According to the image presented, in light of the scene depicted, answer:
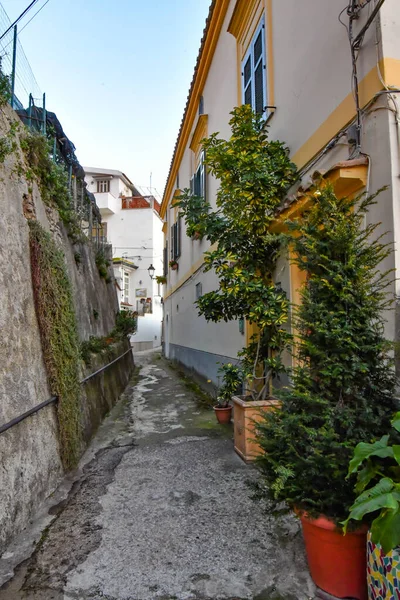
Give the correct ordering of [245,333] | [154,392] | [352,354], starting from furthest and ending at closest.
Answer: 1. [154,392]
2. [245,333]
3. [352,354]

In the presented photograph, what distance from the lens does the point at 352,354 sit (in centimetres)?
221

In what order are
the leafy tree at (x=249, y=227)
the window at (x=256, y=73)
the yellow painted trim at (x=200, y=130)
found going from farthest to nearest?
1. the yellow painted trim at (x=200, y=130)
2. the window at (x=256, y=73)
3. the leafy tree at (x=249, y=227)

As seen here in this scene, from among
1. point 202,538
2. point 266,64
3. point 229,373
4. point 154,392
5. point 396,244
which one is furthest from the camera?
point 154,392

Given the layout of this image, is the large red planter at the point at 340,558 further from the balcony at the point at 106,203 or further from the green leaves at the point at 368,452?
the balcony at the point at 106,203

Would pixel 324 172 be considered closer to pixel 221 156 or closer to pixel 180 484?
pixel 221 156

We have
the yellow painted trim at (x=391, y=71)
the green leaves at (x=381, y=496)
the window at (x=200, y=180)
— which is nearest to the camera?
the green leaves at (x=381, y=496)

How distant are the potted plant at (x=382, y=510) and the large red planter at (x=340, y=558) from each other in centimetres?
16

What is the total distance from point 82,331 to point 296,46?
5.50 meters

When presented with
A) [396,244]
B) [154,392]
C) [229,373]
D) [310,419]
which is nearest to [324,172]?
[396,244]

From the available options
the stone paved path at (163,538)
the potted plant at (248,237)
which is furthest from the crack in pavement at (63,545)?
the potted plant at (248,237)

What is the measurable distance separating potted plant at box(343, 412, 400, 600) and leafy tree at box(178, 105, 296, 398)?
2291 millimetres

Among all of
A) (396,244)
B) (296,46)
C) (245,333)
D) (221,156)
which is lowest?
(245,333)

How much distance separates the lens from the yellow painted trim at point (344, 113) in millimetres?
2893

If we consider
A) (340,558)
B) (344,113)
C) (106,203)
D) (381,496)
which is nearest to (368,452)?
(381,496)
